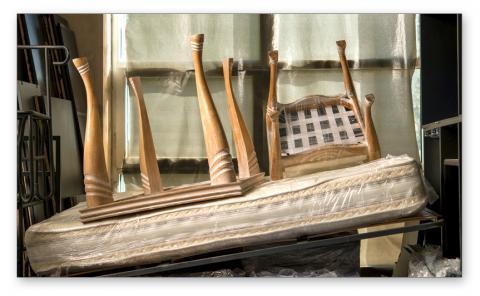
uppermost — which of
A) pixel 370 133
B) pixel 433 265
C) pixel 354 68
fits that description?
pixel 354 68

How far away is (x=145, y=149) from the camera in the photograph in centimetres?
297

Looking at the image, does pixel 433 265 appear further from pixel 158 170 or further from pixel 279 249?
pixel 158 170

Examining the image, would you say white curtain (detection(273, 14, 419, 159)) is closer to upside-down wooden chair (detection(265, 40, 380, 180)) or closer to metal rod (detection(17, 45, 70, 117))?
upside-down wooden chair (detection(265, 40, 380, 180))

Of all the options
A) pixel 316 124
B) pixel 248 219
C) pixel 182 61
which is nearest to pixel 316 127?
pixel 316 124

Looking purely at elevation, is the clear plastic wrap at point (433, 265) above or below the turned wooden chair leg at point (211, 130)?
below

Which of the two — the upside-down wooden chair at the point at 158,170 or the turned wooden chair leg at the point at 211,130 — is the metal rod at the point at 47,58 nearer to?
the upside-down wooden chair at the point at 158,170

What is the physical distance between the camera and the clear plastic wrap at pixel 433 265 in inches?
117

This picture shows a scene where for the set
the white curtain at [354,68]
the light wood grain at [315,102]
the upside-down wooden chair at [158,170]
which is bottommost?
the upside-down wooden chair at [158,170]

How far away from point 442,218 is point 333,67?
65cm

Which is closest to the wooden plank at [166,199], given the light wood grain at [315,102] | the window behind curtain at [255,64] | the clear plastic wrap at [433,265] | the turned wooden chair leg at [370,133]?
the window behind curtain at [255,64]

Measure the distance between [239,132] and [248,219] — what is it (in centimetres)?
31

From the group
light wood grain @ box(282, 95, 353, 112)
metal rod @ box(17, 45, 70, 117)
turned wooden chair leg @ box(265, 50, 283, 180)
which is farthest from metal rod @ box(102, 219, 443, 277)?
metal rod @ box(17, 45, 70, 117)

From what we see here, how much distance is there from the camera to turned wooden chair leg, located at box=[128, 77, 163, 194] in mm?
2957
